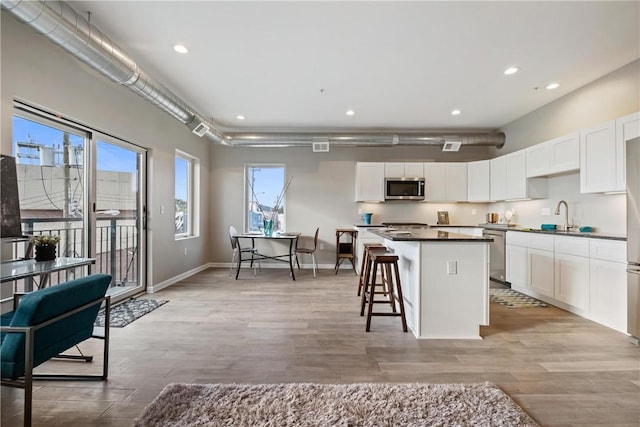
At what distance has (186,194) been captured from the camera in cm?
546

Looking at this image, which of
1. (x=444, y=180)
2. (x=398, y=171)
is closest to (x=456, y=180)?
(x=444, y=180)

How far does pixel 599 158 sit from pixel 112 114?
5.52 metres

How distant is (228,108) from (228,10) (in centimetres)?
235

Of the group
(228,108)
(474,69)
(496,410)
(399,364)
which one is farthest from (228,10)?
(496,410)

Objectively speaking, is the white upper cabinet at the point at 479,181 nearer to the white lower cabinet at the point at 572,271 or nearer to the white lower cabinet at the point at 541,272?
the white lower cabinet at the point at 541,272

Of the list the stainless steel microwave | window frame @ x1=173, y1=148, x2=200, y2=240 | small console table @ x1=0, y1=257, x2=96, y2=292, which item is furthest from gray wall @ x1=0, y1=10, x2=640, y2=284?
small console table @ x1=0, y1=257, x2=96, y2=292

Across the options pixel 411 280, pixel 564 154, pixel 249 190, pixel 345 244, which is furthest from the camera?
pixel 249 190

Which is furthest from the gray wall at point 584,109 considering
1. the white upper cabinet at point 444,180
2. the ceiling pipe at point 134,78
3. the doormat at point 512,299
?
the doormat at point 512,299

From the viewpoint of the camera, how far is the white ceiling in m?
2.36

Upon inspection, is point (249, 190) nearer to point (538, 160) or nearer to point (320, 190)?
point (320, 190)

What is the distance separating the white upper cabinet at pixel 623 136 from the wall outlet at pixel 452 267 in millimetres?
1925

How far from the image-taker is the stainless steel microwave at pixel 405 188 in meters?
5.61

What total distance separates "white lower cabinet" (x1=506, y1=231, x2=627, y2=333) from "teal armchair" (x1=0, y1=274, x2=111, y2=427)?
14.6ft

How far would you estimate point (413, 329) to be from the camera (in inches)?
109
